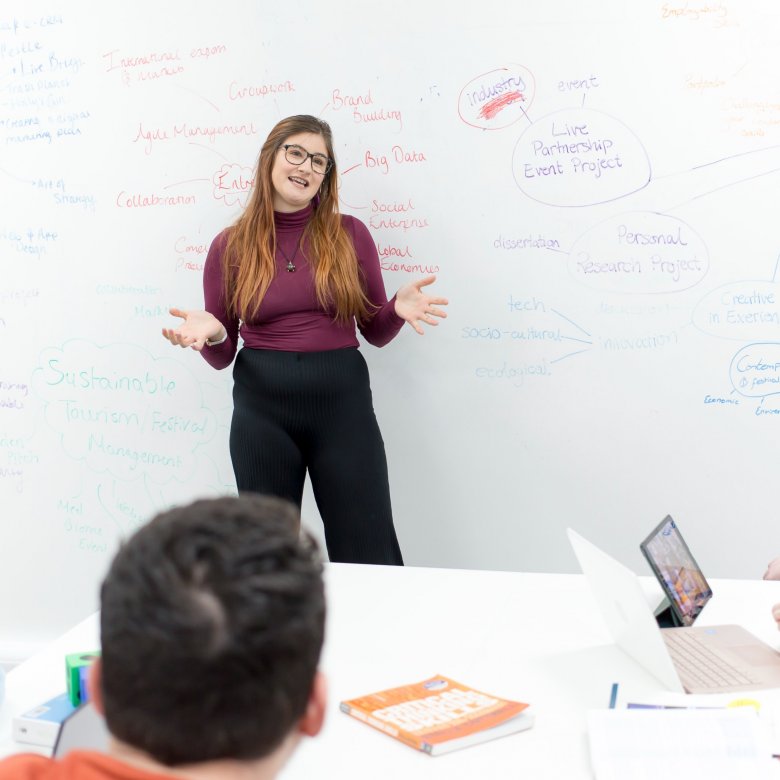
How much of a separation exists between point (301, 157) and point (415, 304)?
50cm

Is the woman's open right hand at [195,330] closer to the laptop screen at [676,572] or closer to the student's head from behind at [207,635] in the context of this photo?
the laptop screen at [676,572]

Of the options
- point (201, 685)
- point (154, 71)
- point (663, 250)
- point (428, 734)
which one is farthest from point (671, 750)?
point (154, 71)

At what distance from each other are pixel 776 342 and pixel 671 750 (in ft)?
5.45

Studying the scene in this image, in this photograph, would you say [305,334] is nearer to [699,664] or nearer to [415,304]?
[415,304]

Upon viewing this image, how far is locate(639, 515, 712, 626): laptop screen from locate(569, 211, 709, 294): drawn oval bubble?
1.04m

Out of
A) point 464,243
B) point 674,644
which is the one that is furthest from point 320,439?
point 674,644

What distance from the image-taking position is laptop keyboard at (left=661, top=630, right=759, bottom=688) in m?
1.46

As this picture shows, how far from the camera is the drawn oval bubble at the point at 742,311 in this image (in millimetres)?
2627

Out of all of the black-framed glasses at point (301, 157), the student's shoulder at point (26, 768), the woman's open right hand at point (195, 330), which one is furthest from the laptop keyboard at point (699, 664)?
the black-framed glasses at point (301, 157)

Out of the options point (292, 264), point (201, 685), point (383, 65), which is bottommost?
point (201, 685)

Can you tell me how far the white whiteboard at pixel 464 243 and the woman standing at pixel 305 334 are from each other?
248 mm

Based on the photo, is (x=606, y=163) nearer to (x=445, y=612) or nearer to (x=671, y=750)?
(x=445, y=612)

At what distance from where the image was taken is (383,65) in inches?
110

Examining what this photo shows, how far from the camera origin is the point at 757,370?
8.73 ft
